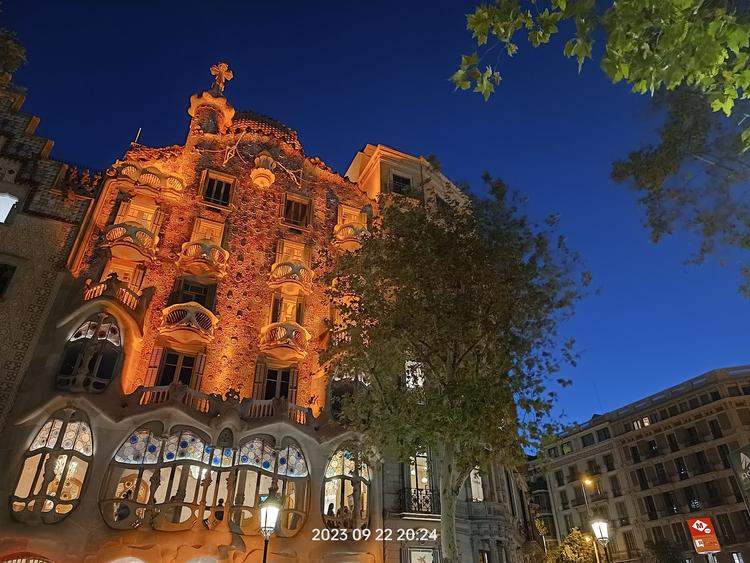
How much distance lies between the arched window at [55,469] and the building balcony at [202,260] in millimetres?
8129

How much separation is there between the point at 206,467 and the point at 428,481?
31.3ft

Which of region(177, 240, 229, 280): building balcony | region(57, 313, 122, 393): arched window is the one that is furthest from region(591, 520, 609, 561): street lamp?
region(177, 240, 229, 280): building balcony

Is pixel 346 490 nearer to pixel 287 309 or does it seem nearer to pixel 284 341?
pixel 284 341

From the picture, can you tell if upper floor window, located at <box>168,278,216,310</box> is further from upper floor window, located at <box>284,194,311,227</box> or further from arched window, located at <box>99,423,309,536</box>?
arched window, located at <box>99,423,309,536</box>

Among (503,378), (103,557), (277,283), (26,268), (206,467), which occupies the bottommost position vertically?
(103,557)

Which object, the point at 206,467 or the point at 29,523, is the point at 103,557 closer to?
the point at 29,523

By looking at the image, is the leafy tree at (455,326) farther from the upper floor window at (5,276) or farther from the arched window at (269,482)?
the upper floor window at (5,276)

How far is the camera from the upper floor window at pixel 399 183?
3200 cm

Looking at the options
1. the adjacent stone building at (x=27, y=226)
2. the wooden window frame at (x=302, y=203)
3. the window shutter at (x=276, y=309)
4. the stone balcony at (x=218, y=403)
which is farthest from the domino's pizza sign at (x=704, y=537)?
the adjacent stone building at (x=27, y=226)

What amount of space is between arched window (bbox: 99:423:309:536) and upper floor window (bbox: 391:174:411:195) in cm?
1804

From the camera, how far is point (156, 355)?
2083 centimetres

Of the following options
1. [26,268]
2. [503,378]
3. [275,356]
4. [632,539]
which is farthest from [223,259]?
[632,539]

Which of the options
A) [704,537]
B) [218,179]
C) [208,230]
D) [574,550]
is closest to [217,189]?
[218,179]

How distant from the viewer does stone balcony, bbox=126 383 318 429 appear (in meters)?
18.3
